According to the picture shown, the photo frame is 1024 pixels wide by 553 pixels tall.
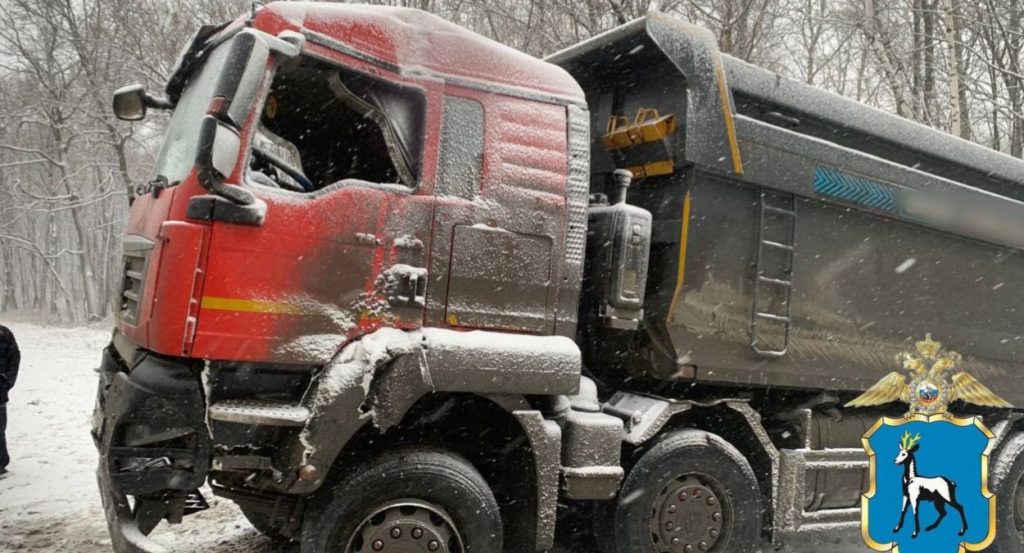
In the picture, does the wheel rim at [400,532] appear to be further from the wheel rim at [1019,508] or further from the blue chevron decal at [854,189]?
the wheel rim at [1019,508]

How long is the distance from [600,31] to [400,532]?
11.0 metres

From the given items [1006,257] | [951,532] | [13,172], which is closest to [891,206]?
[1006,257]

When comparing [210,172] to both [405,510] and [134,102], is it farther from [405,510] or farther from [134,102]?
[405,510]

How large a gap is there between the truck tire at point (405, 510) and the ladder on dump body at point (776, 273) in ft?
6.93

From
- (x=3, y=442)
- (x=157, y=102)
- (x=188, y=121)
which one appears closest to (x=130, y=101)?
(x=157, y=102)

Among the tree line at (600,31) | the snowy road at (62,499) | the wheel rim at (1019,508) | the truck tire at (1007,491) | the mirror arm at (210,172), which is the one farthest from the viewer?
the tree line at (600,31)

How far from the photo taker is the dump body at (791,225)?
175 inches

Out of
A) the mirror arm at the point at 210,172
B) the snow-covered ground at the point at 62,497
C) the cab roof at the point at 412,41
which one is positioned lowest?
the snow-covered ground at the point at 62,497

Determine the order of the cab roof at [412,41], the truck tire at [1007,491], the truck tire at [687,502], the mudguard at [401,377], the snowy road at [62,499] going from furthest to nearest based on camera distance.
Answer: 1. the truck tire at [1007,491]
2. the snowy road at [62,499]
3. the truck tire at [687,502]
4. the cab roof at [412,41]
5. the mudguard at [401,377]

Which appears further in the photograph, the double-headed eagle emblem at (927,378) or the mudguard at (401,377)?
the double-headed eagle emblem at (927,378)

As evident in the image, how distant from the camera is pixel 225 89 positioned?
3.16m

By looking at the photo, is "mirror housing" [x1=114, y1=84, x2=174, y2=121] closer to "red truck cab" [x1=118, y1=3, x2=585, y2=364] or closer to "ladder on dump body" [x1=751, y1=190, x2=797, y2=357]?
"red truck cab" [x1=118, y1=3, x2=585, y2=364]

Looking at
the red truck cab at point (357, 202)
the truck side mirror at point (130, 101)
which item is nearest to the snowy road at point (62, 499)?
the red truck cab at point (357, 202)

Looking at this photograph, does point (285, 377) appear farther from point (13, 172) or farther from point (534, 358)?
point (13, 172)
